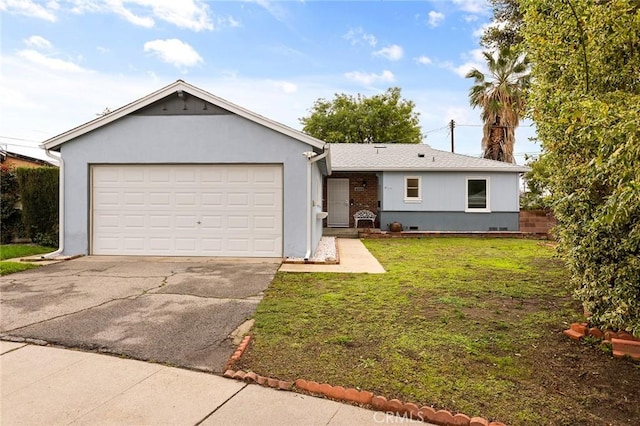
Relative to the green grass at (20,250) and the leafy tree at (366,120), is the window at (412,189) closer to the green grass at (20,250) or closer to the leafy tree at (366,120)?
the green grass at (20,250)

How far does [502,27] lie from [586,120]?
8998 mm

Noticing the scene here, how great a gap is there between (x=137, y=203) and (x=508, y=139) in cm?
1981

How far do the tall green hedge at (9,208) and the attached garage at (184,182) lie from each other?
11.7 ft

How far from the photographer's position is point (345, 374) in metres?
3.40

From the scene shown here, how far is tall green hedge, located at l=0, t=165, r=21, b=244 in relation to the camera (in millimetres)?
12156

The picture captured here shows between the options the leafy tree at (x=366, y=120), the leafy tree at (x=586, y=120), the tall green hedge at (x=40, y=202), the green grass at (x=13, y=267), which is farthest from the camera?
the leafy tree at (x=366, y=120)

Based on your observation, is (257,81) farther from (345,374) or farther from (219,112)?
(345,374)

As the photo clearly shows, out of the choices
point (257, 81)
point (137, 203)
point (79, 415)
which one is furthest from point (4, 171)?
point (79, 415)

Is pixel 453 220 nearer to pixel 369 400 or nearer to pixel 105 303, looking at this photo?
pixel 105 303

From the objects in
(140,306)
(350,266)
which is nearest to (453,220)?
(350,266)

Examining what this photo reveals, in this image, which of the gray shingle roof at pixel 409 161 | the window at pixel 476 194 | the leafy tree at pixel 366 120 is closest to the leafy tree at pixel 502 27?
the gray shingle roof at pixel 409 161

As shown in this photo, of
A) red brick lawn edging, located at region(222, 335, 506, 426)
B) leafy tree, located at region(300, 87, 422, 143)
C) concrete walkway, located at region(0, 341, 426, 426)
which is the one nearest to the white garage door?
concrete walkway, located at region(0, 341, 426, 426)

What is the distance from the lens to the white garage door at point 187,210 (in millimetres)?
9898

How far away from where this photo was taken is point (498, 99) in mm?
21250
